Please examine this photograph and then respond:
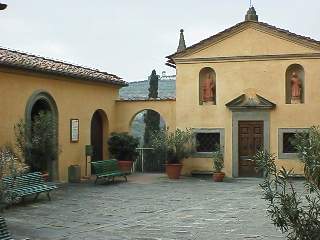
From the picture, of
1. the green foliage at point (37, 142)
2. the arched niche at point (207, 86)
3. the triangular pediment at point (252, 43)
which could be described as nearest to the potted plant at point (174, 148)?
the arched niche at point (207, 86)

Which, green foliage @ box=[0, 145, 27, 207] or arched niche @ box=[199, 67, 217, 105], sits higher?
arched niche @ box=[199, 67, 217, 105]

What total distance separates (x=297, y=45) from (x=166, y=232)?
11.5 meters

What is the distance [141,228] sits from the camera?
999cm

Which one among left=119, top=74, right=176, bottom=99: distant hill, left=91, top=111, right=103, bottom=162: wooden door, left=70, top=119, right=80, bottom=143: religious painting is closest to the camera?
left=70, top=119, right=80, bottom=143: religious painting

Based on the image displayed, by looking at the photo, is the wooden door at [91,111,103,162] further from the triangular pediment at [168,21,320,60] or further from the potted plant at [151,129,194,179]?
the triangular pediment at [168,21,320,60]

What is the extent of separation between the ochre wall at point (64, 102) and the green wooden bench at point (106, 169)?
1.36 m

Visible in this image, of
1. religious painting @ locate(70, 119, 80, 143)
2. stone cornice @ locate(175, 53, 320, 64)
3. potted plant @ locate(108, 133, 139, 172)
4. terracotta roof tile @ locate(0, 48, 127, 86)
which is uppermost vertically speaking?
stone cornice @ locate(175, 53, 320, 64)

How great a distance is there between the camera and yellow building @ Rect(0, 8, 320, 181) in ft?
61.1

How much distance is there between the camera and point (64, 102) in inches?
707

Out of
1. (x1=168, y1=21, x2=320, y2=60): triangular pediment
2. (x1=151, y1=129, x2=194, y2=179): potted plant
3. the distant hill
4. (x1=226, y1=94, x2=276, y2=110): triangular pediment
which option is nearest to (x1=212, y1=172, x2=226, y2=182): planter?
(x1=151, y1=129, x2=194, y2=179): potted plant

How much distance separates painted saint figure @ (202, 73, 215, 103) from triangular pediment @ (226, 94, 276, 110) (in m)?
0.78

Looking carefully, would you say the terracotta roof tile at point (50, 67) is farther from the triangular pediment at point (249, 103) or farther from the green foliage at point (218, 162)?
the green foliage at point (218, 162)

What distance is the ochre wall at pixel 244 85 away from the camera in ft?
62.1

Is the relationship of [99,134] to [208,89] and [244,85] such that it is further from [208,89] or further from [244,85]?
[244,85]
